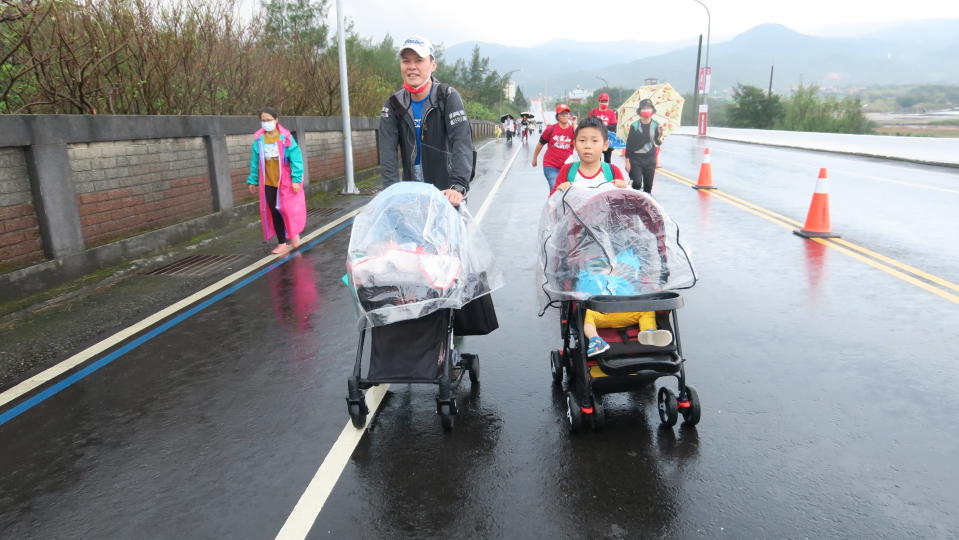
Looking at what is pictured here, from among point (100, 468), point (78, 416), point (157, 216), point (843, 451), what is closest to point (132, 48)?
point (157, 216)

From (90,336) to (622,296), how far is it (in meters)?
4.56

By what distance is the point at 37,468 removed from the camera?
11.8ft

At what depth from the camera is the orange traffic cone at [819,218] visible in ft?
31.8

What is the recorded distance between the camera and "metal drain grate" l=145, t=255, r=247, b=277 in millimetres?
8086

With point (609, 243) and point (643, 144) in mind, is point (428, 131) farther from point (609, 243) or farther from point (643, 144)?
point (643, 144)

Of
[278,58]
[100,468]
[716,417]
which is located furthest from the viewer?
[278,58]

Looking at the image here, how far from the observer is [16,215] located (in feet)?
22.5

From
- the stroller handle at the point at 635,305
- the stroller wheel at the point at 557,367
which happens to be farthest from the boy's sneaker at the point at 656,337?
the stroller wheel at the point at 557,367

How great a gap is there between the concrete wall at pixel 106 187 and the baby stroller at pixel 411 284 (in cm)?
462

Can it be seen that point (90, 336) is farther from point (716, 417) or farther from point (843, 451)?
point (843, 451)

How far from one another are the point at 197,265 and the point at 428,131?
4.81 metres

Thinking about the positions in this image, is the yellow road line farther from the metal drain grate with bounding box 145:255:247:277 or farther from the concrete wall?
the concrete wall

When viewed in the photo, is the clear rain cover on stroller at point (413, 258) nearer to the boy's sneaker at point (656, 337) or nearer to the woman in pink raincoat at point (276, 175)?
the boy's sneaker at point (656, 337)

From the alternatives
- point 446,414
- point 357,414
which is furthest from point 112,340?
point 446,414
